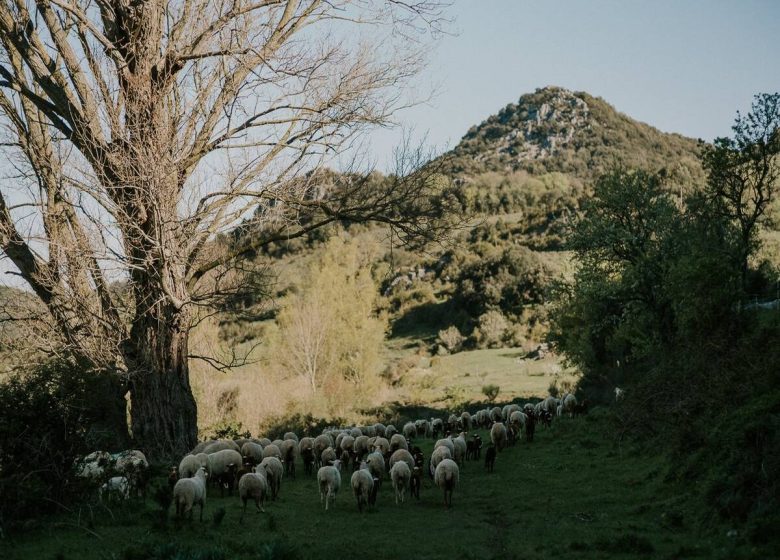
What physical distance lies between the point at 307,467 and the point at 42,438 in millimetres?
9685

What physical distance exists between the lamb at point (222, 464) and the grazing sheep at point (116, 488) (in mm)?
2189

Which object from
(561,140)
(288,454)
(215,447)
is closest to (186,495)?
(215,447)

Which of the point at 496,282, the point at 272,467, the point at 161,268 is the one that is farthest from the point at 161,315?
the point at 496,282

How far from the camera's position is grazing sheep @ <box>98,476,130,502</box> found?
10255 mm

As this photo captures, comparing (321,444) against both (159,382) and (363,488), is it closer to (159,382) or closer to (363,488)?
(363,488)

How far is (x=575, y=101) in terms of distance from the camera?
496 feet

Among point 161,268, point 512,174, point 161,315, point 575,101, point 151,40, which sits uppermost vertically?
point 575,101

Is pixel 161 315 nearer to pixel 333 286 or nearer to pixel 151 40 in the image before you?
pixel 151 40

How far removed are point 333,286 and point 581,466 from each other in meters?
26.4

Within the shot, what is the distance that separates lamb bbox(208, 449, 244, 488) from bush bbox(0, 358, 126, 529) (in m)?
4.26

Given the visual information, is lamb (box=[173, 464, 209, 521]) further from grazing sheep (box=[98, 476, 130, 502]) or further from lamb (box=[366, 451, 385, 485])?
lamb (box=[366, 451, 385, 485])

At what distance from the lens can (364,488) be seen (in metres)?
12.4

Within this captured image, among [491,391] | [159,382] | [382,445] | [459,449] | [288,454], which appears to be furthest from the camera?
[491,391]

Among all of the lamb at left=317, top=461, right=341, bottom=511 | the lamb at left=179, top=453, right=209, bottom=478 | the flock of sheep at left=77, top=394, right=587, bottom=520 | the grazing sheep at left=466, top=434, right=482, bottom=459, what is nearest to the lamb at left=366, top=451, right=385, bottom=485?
the flock of sheep at left=77, top=394, right=587, bottom=520
